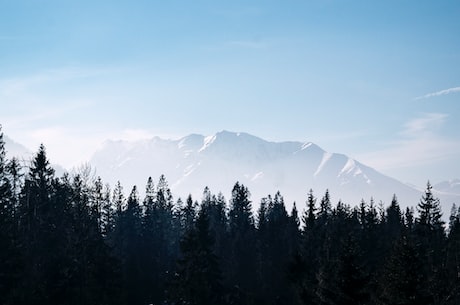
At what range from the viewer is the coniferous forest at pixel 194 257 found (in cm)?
3569

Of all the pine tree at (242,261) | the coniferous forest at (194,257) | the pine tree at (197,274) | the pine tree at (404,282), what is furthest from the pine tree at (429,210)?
the pine tree at (404,282)

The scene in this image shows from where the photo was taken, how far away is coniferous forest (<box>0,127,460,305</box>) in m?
35.7

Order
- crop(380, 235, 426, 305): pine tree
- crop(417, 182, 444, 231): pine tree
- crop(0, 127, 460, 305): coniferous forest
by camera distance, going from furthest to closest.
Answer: crop(417, 182, 444, 231): pine tree → crop(0, 127, 460, 305): coniferous forest → crop(380, 235, 426, 305): pine tree

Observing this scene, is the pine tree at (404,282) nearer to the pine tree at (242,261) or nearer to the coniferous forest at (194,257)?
the coniferous forest at (194,257)

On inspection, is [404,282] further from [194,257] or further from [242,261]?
[242,261]

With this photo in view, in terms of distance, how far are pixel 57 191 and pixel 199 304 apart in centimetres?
2524

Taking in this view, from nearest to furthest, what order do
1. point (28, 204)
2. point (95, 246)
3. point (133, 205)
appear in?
1. point (95, 246)
2. point (28, 204)
3. point (133, 205)

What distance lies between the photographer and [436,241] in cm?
7475

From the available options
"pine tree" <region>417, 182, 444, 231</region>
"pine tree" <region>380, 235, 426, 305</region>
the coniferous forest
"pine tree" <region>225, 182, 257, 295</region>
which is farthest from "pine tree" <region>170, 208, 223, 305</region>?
"pine tree" <region>417, 182, 444, 231</region>

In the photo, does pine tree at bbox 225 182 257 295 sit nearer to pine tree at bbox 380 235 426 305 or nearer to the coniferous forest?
the coniferous forest

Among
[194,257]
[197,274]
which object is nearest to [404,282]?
[197,274]

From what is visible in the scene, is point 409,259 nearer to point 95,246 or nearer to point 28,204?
point 95,246

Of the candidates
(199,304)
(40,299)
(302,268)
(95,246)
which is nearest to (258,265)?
(302,268)

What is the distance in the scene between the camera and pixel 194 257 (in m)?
51.9
